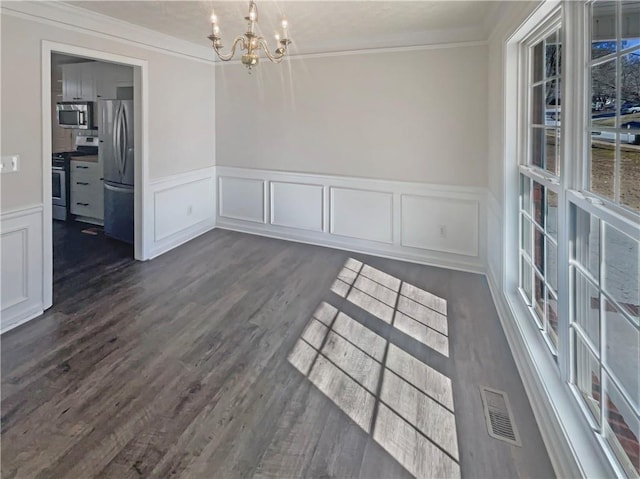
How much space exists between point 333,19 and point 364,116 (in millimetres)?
1220

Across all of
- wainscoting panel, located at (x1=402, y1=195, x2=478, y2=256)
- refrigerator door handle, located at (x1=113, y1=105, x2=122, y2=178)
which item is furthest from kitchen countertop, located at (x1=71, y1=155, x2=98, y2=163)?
wainscoting panel, located at (x1=402, y1=195, x2=478, y2=256)

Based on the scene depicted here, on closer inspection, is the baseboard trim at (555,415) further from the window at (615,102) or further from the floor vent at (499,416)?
the window at (615,102)

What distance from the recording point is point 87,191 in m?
5.99

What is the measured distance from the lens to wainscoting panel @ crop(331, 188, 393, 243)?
15.8 ft

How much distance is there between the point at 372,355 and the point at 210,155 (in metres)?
3.93

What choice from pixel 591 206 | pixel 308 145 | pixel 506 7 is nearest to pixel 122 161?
pixel 308 145

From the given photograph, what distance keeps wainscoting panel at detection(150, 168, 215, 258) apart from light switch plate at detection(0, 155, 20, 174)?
1.60 m

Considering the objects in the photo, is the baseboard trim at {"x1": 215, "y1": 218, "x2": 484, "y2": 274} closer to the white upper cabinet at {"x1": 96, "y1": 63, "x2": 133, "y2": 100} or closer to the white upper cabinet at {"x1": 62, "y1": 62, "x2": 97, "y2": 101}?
the white upper cabinet at {"x1": 96, "y1": 63, "x2": 133, "y2": 100}

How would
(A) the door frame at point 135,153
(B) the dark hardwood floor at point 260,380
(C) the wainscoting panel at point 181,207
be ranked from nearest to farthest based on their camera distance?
(B) the dark hardwood floor at point 260,380, (A) the door frame at point 135,153, (C) the wainscoting panel at point 181,207

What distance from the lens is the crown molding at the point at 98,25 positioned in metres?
3.04

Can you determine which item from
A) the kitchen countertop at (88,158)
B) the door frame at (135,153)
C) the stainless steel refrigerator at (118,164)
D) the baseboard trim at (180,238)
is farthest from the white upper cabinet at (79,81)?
the baseboard trim at (180,238)

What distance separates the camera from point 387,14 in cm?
357

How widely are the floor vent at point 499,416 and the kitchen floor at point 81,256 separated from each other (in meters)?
3.44

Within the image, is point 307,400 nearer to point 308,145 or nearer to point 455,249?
point 455,249
